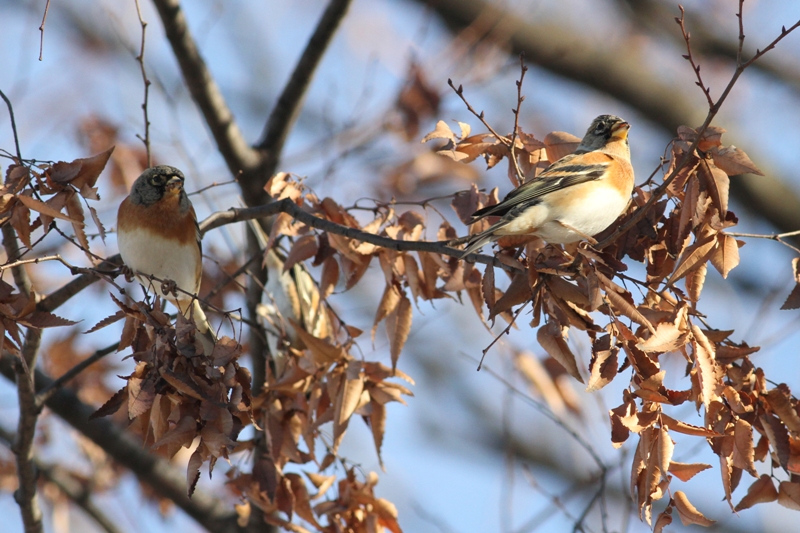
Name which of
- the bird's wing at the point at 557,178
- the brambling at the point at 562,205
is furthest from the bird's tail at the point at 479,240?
the bird's wing at the point at 557,178

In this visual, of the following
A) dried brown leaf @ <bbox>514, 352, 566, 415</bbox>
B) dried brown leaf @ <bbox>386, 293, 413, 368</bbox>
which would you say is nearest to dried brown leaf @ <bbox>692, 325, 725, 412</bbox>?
dried brown leaf @ <bbox>386, 293, 413, 368</bbox>

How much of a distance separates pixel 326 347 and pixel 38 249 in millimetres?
4174

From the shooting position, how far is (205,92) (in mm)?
5539

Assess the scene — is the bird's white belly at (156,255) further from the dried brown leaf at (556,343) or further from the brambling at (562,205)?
the dried brown leaf at (556,343)

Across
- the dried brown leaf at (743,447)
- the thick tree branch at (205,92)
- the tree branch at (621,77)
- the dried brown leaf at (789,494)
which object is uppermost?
the tree branch at (621,77)

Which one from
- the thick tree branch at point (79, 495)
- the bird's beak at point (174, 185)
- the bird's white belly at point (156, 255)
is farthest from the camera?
the thick tree branch at point (79, 495)

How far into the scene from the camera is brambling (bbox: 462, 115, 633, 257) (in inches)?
140

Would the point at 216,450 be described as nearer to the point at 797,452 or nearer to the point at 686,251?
the point at 686,251

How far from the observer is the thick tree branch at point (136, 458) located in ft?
16.0

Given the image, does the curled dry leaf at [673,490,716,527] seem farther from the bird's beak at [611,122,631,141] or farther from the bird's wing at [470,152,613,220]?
the bird's beak at [611,122,631,141]

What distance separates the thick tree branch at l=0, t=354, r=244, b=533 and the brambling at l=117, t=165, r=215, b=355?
96cm

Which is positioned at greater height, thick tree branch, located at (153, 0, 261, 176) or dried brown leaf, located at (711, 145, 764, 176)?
thick tree branch, located at (153, 0, 261, 176)

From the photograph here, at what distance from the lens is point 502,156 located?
12.5ft

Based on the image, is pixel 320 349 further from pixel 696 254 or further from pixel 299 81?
pixel 299 81
